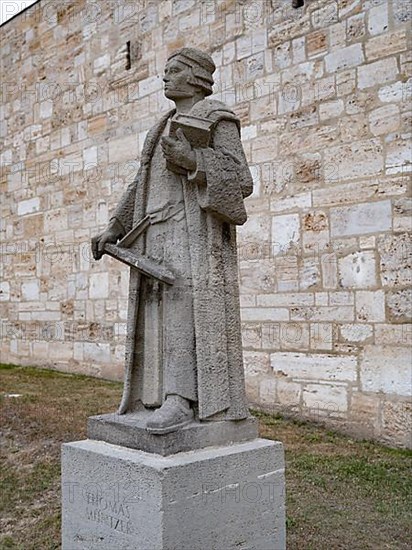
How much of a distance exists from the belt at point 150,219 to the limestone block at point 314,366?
3461mm

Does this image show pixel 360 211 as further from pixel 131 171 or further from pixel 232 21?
pixel 131 171

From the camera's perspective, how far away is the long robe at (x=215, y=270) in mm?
3115

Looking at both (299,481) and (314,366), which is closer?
(299,481)

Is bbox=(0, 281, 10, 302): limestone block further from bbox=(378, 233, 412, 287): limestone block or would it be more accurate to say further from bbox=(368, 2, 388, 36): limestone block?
bbox=(368, 2, 388, 36): limestone block

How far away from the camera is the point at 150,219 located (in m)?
3.37

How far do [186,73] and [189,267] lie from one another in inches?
38.1

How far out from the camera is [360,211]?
627 cm

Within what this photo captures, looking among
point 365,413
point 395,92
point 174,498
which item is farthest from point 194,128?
point 365,413

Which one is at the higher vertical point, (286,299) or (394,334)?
(286,299)

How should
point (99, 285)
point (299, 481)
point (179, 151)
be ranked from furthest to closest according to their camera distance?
1. point (99, 285)
2. point (299, 481)
3. point (179, 151)

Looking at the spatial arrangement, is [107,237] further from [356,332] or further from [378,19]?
[378,19]

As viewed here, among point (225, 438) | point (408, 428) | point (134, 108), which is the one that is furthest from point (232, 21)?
point (225, 438)

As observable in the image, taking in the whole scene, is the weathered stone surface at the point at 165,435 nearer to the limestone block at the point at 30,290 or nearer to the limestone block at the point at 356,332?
the limestone block at the point at 356,332

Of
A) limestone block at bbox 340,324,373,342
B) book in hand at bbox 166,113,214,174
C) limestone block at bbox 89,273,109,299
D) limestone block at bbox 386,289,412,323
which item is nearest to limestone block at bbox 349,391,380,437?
limestone block at bbox 340,324,373,342
